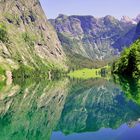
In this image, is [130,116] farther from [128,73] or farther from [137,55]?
[128,73]

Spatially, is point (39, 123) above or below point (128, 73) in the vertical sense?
below

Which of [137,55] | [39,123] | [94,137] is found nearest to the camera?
[94,137]

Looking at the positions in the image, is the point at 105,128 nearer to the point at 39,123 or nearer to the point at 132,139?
the point at 132,139

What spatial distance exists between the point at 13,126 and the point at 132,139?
29402 mm

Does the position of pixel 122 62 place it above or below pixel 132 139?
above

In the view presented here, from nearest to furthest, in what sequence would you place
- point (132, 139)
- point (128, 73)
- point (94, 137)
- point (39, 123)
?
1. point (132, 139)
2. point (94, 137)
3. point (39, 123)
4. point (128, 73)

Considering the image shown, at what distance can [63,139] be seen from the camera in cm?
3997

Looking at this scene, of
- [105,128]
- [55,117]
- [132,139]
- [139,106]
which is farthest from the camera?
[55,117]

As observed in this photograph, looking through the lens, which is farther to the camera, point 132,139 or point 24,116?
point 24,116

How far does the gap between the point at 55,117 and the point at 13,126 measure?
9.46 metres

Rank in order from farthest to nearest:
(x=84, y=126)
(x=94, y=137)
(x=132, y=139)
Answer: (x=84, y=126) < (x=94, y=137) < (x=132, y=139)

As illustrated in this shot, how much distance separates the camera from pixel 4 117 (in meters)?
68.1

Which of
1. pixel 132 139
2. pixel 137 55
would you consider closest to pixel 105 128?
pixel 132 139

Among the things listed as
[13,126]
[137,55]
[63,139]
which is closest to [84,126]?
[63,139]
